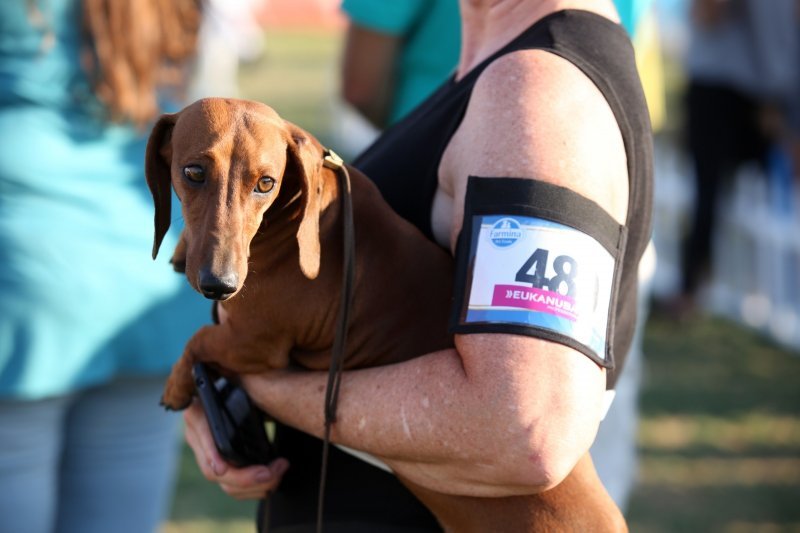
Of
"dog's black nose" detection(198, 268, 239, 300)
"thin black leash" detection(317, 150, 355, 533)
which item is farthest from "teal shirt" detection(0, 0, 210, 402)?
"dog's black nose" detection(198, 268, 239, 300)

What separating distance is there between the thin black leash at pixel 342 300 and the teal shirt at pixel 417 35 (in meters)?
1.10

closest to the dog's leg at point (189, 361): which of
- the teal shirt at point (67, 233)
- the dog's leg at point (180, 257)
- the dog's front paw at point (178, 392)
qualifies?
the dog's front paw at point (178, 392)

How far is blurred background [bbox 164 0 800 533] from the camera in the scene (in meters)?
4.31

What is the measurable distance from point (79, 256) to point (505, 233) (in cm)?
123

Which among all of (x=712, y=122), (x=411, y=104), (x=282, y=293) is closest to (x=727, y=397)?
(x=712, y=122)

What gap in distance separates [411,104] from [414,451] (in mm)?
1457

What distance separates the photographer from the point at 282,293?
5.05 ft

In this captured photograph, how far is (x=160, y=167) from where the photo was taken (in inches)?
56.4

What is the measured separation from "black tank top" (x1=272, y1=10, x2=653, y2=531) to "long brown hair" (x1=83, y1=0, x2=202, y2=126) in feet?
2.44

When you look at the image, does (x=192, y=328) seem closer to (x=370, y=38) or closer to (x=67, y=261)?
(x=67, y=261)

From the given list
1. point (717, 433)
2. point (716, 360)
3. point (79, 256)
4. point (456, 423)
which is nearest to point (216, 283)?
point (456, 423)

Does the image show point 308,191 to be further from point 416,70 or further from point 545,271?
point 416,70

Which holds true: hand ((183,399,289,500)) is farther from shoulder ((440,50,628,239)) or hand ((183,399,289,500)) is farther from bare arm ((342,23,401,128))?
bare arm ((342,23,401,128))

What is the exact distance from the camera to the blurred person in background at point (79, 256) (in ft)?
7.41
